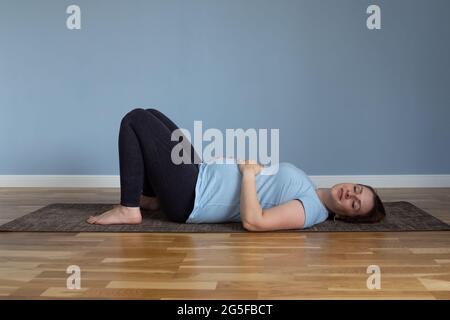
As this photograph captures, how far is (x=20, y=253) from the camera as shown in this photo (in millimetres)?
1727

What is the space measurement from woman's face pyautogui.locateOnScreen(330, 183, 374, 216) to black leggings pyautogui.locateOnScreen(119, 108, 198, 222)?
564 millimetres

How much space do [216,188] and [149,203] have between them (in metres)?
0.53

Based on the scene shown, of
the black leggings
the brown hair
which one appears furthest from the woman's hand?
the brown hair

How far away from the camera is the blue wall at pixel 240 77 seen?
11.3ft

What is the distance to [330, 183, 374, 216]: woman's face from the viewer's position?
78.9 inches

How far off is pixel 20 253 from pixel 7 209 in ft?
3.32

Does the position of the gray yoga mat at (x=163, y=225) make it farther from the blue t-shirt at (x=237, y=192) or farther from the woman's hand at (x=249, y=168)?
the woman's hand at (x=249, y=168)

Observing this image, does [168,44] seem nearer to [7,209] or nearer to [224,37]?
[224,37]

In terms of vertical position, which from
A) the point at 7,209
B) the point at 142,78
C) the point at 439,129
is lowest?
the point at 7,209

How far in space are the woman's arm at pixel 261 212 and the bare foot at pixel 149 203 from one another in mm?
617

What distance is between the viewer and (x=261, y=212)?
1.92 metres

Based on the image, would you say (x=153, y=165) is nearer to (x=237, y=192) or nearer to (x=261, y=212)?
(x=237, y=192)

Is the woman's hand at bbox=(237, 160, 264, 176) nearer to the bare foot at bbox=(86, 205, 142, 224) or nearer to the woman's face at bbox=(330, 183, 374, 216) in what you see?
the woman's face at bbox=(330, 183, 374, 216)
